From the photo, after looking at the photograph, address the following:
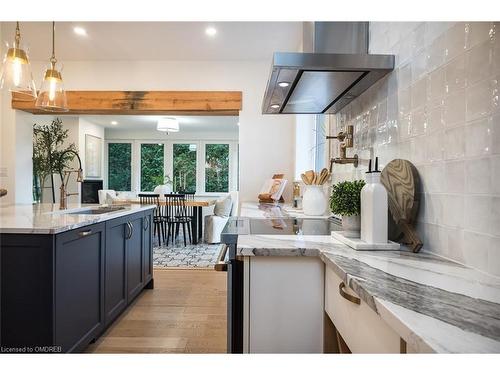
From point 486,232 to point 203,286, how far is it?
2965 millimetres

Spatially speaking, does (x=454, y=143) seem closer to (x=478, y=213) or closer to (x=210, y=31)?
(x=478, y=213)

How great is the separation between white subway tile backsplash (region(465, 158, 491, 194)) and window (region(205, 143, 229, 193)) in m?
7.48

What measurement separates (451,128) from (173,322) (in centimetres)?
234

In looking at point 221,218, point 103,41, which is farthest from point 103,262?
point 221,218

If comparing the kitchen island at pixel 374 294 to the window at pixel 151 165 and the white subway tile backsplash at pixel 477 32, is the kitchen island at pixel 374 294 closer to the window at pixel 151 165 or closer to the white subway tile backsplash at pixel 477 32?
the white subway tile backsplash at pixel 477 32

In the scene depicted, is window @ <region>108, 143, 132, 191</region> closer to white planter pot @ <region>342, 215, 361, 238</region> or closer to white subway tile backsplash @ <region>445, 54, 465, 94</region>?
white planter pot @ <region>342, 215, 361, 238</region>

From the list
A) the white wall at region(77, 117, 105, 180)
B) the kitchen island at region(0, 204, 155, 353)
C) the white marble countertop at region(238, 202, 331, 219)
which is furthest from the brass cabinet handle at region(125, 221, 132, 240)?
the white wall at region(77, 117, 105, 180)

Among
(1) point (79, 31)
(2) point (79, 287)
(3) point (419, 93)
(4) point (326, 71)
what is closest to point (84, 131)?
(1) point (79, 31)

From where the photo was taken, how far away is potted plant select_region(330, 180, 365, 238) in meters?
1.28

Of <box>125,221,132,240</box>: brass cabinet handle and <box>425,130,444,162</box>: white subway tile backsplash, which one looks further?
<box>125,221,132,240</box>: brass cabinet handle

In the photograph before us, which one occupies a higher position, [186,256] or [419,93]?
[419,93]

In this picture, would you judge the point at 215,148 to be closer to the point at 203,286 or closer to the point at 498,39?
the point at 203,286

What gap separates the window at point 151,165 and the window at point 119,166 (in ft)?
1.08

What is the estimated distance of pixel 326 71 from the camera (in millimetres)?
1475
